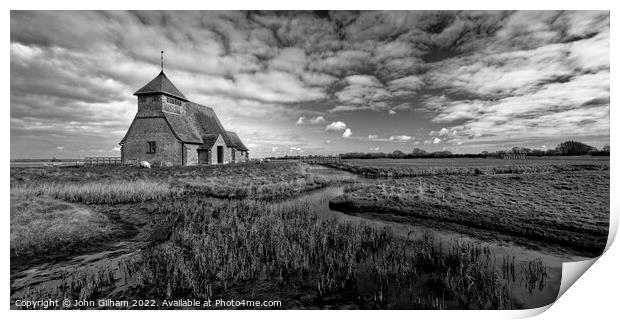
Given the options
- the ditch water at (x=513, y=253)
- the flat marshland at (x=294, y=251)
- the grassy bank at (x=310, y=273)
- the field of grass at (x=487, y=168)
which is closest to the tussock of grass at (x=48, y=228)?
the flat marshland at (x=294, y=251)

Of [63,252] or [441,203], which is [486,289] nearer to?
[441,203]

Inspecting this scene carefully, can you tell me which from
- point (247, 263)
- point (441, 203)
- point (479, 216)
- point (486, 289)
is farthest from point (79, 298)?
point (441, 203)

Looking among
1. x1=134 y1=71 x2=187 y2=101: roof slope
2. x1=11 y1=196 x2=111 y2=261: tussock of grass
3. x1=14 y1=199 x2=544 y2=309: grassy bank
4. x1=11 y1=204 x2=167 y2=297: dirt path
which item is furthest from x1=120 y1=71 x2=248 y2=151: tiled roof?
x1=14 y1=199 x2=544 y2=309: grassy bank

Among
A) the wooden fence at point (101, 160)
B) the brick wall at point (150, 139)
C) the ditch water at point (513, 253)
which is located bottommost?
the ditch water at point (513, 253)

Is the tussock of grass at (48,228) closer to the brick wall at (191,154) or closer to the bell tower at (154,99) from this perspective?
the brick wall at (191,154)

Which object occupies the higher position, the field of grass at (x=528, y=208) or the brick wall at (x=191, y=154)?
the brick wall at (x=191, y=154)

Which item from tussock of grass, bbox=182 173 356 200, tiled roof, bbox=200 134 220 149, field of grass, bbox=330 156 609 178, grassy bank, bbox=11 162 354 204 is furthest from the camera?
tiled roof, bbox=200 134 220 149

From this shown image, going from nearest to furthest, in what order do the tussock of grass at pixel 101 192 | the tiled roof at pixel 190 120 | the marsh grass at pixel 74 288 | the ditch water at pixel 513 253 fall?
the marsh grass at pixel 74 288
the ditch water at pixel 513 253
the tussock of grass at pixel 101 192
the tiled roof at pixel 190 120

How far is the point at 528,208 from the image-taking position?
11336 millimetres

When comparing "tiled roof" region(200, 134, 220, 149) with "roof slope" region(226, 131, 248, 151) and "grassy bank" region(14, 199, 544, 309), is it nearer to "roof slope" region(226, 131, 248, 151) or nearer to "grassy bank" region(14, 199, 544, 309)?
"roof slope" region(226, 131, 248, 151)

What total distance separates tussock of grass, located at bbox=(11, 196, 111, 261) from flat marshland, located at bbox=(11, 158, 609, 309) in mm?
40

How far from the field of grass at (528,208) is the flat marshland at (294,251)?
0.07 meters

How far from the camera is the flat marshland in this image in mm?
5109

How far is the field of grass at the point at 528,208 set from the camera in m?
8.27
